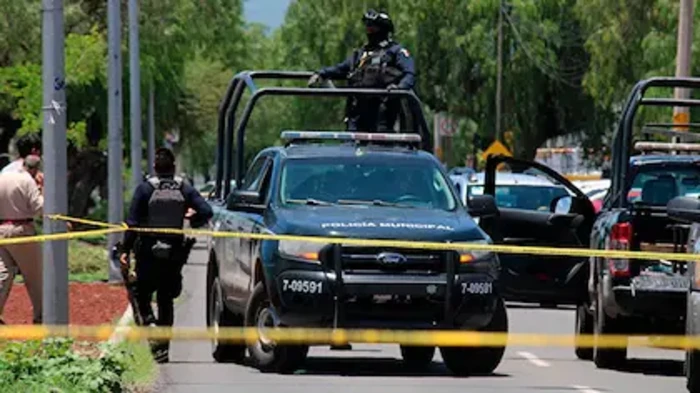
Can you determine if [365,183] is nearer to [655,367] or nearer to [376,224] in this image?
[376,224]

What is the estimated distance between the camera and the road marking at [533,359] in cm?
1650

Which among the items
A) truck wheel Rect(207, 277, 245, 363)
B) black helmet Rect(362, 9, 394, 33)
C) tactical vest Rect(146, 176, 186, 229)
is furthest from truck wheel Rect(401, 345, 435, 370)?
black helmet Rect(362, 9, 394, 33)

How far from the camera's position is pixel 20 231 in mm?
17516

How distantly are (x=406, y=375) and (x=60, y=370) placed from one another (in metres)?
4.00

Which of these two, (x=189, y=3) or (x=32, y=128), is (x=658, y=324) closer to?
(x=32, y=128)

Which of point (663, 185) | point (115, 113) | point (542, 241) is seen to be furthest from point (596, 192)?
point (663, 185)

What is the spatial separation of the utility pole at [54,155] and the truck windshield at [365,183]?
190cm

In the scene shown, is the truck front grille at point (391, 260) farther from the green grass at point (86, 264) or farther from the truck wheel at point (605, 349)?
the green grass at point (86, 264)

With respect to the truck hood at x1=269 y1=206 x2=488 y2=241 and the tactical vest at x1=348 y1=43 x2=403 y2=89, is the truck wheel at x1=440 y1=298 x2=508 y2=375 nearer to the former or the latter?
the truck hood at x1=269 y1=206 x2=488 y2=241

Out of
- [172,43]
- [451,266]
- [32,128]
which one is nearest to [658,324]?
[451,266]

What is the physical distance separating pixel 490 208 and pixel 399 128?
3.25 metres

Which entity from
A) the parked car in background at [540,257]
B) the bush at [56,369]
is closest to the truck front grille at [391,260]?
the bush at [56,369]

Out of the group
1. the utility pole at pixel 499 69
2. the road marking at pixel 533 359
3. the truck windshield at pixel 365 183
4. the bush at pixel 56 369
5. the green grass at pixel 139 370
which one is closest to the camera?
the bush at pixel 56 369

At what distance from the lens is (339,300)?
14.0 meters
